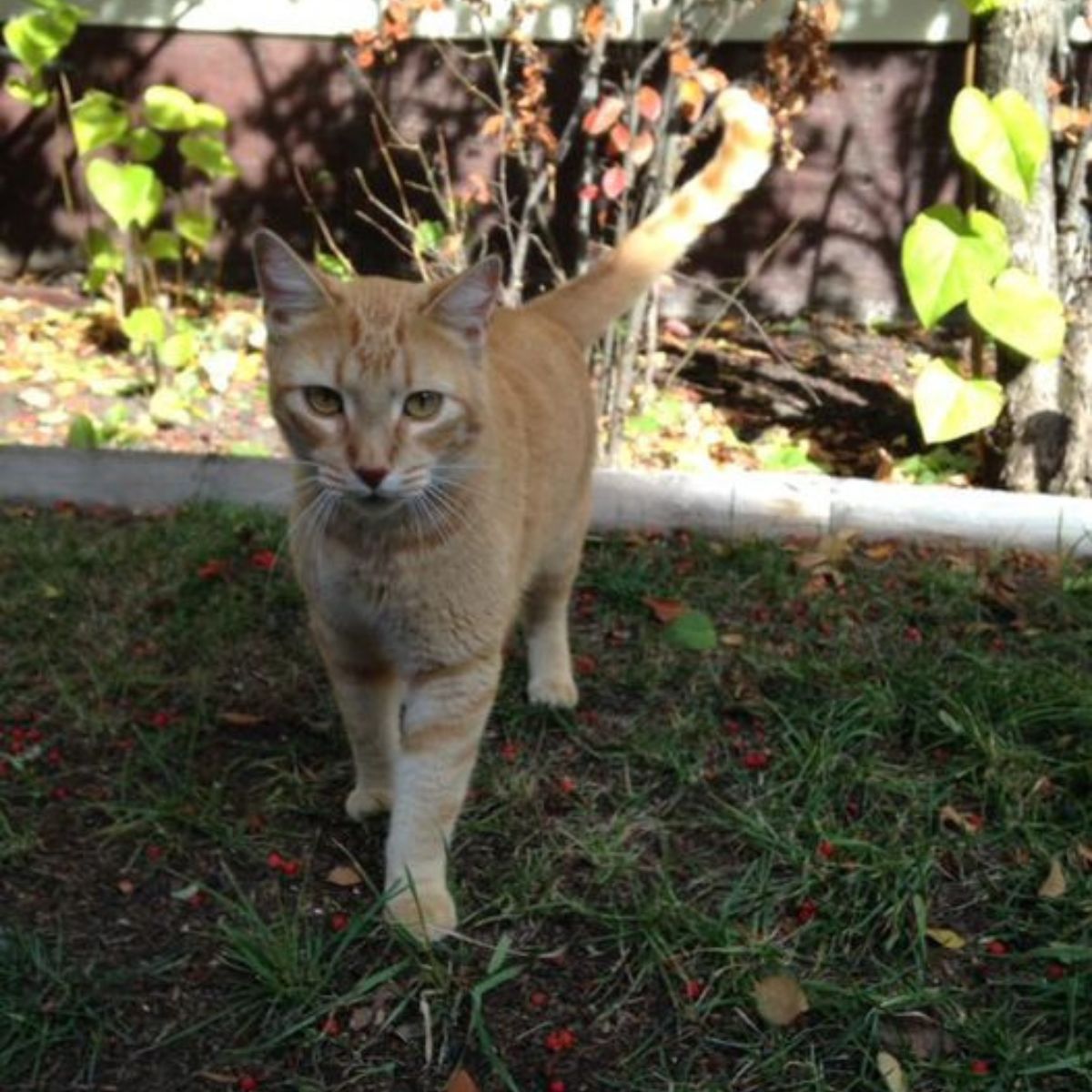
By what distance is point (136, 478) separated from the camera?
14.6 ft

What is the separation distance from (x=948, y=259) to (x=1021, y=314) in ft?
0.90

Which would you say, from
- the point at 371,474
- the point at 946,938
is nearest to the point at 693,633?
the point at 946,938

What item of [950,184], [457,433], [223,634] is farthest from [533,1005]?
[950,184]

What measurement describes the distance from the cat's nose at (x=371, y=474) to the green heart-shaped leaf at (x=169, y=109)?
11.9ft

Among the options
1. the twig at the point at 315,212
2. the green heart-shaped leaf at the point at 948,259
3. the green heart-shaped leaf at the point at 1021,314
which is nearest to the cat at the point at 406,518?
the green heart-shaped leaf at the point at 948,259

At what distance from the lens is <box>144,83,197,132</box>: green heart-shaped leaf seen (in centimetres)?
541

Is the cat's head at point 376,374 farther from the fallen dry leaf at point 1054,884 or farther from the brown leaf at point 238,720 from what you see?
the fallen dry leaf at point 1054,884

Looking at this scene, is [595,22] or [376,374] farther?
[595,22]

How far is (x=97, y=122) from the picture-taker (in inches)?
214

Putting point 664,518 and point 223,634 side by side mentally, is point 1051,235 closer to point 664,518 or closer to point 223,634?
point 664,518

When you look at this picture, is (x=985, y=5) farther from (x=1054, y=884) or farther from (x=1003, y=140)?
(x=1054, y=884)

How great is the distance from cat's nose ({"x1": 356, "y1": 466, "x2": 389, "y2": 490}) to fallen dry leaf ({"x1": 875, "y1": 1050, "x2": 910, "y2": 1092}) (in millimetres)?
1287

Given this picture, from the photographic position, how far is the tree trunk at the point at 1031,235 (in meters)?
4.28

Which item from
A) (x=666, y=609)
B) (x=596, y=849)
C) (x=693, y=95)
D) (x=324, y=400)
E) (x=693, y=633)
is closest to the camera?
(x=324, y=400)
